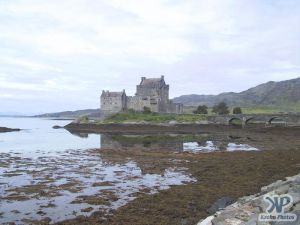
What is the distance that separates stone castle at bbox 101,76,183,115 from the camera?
9506 centimetres

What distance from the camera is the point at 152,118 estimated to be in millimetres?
78625

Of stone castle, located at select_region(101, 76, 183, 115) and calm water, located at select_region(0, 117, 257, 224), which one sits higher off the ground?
stone castle, located at select_region(101, 76, 183, 115)

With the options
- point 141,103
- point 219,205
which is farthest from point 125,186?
point 141,103

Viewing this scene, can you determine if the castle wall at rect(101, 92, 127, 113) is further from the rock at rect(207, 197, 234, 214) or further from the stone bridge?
the rock at rect(207, 197, 234, 214)

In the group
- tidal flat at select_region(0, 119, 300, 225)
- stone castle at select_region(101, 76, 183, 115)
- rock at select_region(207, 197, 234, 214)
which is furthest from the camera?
stone castle at select_region(101, 76, 183, 115)

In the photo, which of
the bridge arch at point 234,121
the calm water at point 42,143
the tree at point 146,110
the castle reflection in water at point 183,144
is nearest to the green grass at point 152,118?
the tree at point 146,110

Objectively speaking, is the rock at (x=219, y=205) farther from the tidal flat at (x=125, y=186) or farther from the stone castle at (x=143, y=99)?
the stone castle at (x=143, y=99)

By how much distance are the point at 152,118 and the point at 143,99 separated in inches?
719

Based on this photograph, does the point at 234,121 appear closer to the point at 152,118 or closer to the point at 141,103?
the point at 152,118

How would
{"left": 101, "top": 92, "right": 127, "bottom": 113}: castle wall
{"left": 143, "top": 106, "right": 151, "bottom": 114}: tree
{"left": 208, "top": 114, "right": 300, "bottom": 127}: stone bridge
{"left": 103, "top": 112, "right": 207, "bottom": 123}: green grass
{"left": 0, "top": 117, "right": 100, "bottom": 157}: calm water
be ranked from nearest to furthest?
1. {"left": 0, "top": 117, "right": 100, "bottom": 157}: calm water
2. {"left": 208, "top": 114, "right": 300, "bottom": 127}: stone bridge
3. {"left": 103, "top": 112, "right": 207, "bottom": 123}: green grass
4. {"left": 143, "top": 106, "right": 151, "bottom": 114}: tree
5. {"left": 101, "top": 92, "right": 127, "bottom": 113}: castle wall

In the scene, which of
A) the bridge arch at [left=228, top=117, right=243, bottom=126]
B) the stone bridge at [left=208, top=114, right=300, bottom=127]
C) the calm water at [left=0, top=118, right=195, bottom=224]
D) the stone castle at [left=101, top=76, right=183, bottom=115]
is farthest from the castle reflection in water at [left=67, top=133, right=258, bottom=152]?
the stone castle at [left=101, top=76, right=183, bottom=115]

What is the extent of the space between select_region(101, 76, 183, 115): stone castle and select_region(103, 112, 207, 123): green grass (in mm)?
9483

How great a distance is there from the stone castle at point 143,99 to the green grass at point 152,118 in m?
9.48

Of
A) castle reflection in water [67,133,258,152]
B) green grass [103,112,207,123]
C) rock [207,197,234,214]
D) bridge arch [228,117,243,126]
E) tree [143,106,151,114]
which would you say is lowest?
castle reflection in water [67,133,258,152]
